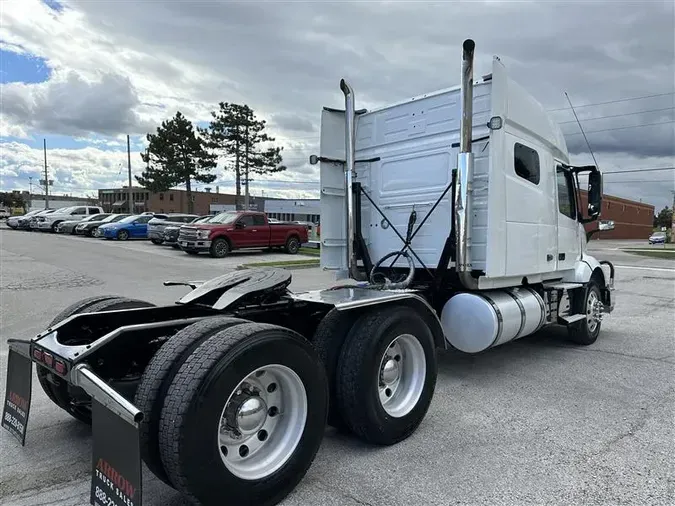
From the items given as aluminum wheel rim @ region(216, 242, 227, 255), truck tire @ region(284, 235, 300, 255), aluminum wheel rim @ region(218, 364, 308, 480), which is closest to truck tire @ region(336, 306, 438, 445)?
aluminum wheel rim @ region(218, 364, 308, 480)

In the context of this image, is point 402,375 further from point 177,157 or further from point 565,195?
point 177,157

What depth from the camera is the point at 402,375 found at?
3977mm

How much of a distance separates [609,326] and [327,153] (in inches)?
217

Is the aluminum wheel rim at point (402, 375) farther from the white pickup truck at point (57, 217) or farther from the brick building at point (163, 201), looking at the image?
the brick building at point (163, 201)

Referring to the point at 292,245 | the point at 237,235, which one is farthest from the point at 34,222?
the point at 292,245

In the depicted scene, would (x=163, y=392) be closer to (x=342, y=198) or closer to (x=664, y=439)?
(x=664, y=439)

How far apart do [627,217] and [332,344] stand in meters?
87.6

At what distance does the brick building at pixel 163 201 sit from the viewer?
3661 inches

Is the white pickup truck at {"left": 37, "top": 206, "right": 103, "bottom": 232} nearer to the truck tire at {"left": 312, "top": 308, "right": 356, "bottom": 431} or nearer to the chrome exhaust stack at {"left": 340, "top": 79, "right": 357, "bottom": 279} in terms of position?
the chrome exhaust stack at {"left": 340, "top": 79, "right": 357, "bottom": 279}

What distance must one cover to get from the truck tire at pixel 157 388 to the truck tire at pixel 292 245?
19551 mm

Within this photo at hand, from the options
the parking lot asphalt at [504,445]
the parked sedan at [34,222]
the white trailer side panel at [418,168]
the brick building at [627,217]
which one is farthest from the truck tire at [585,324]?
the brick building at [627,217]

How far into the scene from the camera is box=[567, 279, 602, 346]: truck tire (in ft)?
21.9

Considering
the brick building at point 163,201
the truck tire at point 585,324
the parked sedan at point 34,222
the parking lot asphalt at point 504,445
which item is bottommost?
the parking lot asphalt at point 504,445

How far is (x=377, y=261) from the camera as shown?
6.29 metres
